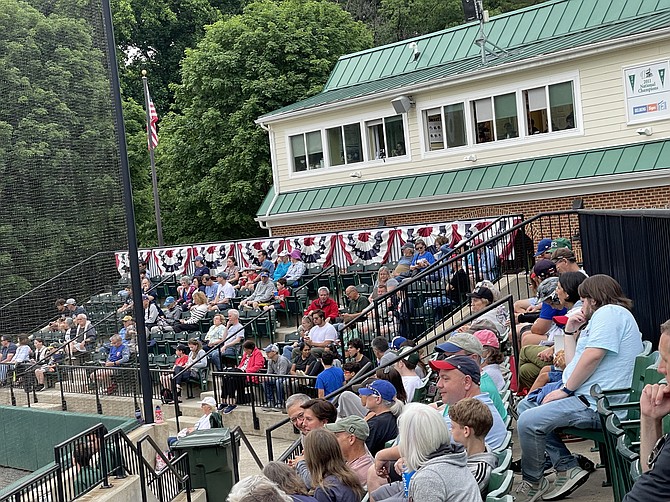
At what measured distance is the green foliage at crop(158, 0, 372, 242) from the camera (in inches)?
1398

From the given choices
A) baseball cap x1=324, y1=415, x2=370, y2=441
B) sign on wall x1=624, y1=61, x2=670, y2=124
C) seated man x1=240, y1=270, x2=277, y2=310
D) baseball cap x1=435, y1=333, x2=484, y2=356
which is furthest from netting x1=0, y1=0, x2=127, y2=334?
sign on wall x1=624, y1=61, x2=670, y2=124

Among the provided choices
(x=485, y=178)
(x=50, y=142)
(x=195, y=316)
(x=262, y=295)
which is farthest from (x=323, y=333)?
(x=485, y=178)

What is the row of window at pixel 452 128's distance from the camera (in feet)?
67.7

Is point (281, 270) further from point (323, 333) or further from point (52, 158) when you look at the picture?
point (52, 158)

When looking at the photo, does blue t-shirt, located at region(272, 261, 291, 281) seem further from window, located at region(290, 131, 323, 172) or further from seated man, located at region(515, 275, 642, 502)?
seated man, located at region(515, 275, 642, 502)

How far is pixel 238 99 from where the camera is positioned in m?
36.4

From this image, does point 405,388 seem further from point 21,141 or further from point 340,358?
point 21,141

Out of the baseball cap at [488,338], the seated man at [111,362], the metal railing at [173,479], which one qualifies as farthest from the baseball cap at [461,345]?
the seated man at [111,362]

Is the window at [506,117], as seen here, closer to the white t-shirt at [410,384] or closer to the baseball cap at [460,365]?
the white t-shirt at [410,384]

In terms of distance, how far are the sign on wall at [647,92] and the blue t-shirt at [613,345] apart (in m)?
13.6

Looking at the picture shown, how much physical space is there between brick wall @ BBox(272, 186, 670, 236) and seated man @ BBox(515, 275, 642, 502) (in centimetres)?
1224

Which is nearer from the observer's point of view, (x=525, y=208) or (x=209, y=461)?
(x=209, y=461)

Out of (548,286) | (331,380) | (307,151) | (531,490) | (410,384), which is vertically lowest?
(531,490)

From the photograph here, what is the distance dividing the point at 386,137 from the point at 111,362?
12210 mm
